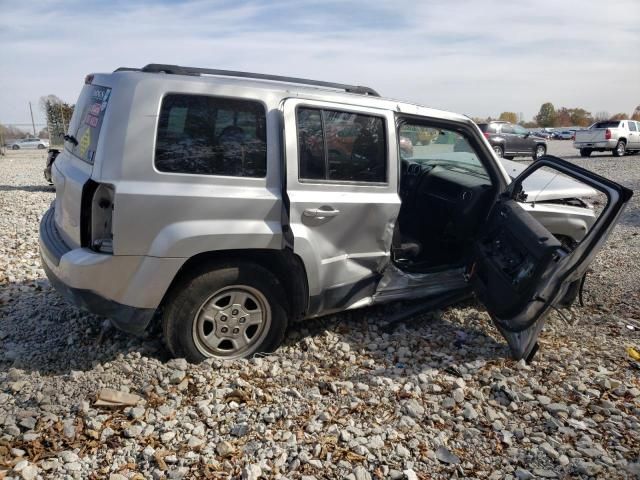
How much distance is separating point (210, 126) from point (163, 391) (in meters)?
1.72

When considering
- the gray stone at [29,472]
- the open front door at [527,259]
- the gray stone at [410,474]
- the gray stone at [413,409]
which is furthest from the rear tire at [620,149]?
the gray stone at [29,472]

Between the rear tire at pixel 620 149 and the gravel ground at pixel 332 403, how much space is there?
22.0 meters

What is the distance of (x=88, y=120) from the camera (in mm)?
3445

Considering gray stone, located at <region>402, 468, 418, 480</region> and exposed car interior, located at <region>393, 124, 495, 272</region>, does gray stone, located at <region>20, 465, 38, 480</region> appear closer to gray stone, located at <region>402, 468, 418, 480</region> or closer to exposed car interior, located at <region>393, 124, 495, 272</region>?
gray stone, located at <region>402, 468, 418, 480</region>

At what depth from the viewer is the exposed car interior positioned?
4.43m

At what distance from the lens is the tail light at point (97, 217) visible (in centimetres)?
315

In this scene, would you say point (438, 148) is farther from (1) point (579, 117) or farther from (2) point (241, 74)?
(1) point (579, 117)

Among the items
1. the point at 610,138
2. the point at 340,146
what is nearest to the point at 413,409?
the point at 340,146

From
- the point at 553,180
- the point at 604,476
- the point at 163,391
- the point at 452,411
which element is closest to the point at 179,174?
the point at 163,391

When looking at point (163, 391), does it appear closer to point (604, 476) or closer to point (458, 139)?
point (604, 476)

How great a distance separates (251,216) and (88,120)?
4.29 feet

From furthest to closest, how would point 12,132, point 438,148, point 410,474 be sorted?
point 12,132 < point 438,148 < point 410,474

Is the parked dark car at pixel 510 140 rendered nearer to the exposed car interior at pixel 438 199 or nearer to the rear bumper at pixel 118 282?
the exposed car interior at pixel 438 199

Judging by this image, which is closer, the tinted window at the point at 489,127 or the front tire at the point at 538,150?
the tinted window at the point at 489,127
